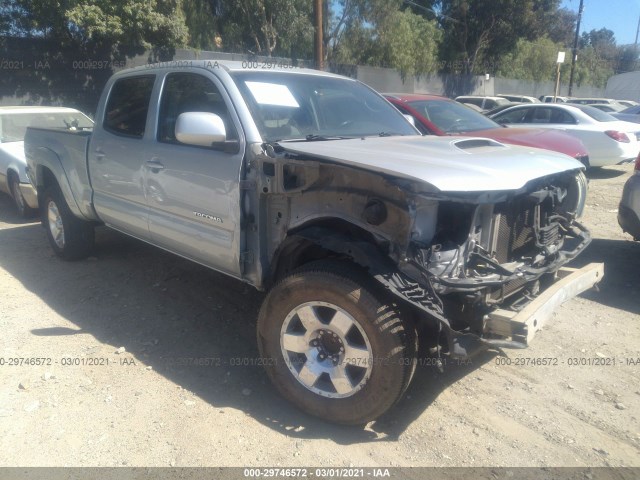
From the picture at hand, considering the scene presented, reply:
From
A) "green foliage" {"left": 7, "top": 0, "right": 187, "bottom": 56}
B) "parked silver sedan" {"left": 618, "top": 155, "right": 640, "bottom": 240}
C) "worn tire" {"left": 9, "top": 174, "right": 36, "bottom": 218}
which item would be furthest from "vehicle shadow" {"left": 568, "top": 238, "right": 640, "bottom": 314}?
"green foliage" {"left": 7, "top": 0, "right": 187, "bottom": 56}

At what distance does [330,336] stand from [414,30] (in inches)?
1122

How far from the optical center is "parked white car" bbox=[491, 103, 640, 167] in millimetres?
10977

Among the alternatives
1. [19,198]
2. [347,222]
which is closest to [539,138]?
[347,222]

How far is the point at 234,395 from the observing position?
3.48 metres

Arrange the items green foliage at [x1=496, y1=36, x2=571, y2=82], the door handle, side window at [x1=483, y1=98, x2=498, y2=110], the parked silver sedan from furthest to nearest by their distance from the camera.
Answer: green foliage at [x1=496, y1=36, x2=571, y2=82], side window at [x1=483, y1=98, x2=498, y2=110], the parked silver sedan, the door handle

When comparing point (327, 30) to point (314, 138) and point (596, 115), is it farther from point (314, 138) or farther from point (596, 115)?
point (314, 138)

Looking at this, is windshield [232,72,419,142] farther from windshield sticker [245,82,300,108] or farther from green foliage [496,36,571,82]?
green foliage [496,36,571,82]

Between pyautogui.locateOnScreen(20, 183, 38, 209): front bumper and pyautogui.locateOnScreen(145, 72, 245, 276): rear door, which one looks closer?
pyautogui.locateOnScreen(145, 72, 245, 276): rear door

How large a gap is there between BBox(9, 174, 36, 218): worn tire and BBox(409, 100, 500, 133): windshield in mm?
5800

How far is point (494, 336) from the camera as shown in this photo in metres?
→ 2.85

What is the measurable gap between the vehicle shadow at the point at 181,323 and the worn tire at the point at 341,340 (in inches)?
7.2

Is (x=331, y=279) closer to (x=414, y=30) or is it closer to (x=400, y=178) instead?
(x=400, y=178)

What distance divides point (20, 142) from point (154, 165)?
551cm

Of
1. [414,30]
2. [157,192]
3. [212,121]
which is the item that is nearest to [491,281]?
[212,121]
